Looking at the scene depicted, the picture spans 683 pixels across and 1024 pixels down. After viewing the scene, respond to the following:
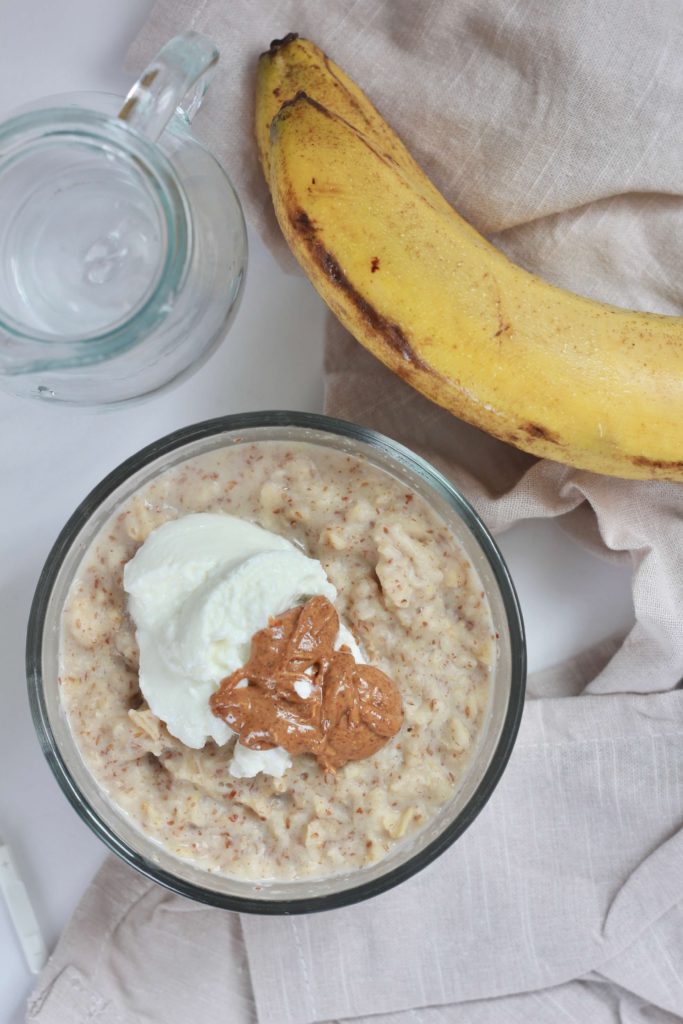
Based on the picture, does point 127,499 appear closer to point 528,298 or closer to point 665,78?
point 528,298

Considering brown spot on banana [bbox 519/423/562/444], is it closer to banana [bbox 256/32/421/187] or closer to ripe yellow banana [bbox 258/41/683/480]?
ripe yellow banana [bbox 258/41/683/480]

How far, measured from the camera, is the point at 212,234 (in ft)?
4.22

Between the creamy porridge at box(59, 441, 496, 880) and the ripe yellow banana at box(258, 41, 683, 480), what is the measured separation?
0.21m

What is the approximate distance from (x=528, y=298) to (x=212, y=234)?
39 centimetres

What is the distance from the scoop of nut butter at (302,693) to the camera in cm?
119

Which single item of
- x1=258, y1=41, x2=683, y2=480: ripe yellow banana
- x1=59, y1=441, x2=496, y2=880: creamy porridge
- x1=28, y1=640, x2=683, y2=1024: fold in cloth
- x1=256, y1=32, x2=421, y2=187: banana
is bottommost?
x1=28, y1=640, x2=683, y2=1024: fold in cloth

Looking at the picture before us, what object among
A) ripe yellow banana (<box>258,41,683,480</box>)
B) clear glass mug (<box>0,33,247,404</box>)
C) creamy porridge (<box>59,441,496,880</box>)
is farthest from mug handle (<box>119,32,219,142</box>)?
creamy porridge (<box>59,441,496,880</box>)

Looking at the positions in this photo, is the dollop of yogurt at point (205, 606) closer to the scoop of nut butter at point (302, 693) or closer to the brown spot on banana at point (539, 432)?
the scoop of nut butter at point (302, 693)

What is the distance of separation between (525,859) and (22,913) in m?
0.74

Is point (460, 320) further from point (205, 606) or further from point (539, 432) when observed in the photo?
point (205, 606)

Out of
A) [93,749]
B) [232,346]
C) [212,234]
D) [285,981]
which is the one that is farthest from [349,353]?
[285,981]

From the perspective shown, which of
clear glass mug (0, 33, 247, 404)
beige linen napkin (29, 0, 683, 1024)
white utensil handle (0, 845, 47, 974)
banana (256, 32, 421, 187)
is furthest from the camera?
white utensil handle (0, 845, 47, 974)

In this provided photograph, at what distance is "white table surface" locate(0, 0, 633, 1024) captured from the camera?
1.47 metres

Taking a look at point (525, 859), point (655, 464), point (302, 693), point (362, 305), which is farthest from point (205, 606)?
point (525, 859)
